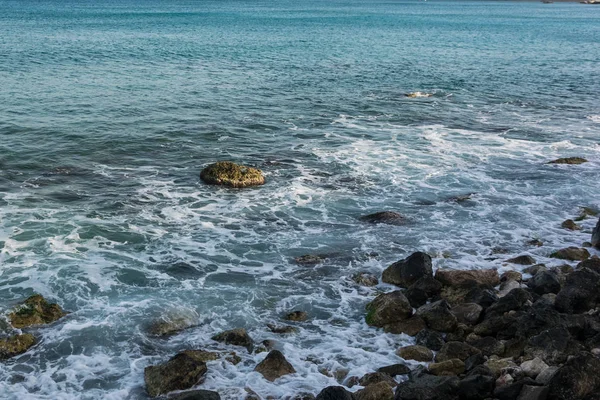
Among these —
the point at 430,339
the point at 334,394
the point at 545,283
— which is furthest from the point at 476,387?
the point at 545,283

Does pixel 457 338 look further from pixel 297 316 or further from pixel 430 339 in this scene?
pixel 297 316

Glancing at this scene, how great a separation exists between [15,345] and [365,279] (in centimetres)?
901

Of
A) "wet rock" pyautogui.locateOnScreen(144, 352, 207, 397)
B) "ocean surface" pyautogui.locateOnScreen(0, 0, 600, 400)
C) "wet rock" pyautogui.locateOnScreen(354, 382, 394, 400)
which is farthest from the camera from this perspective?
"ocean surface" pyautogui.locateOnScreen(0, 0, 600, 400)

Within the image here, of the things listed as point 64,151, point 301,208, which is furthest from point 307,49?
point 301,208

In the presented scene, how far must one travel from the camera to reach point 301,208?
2336 cm

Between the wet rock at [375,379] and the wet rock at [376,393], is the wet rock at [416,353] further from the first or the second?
the wet rock at [376,393]

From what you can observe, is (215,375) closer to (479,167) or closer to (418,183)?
(418,183)

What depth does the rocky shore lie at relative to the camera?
11.7 m

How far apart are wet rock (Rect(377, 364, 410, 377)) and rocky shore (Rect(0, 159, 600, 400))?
21 mm

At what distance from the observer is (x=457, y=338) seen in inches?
574

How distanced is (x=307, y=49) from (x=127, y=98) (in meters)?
33.9

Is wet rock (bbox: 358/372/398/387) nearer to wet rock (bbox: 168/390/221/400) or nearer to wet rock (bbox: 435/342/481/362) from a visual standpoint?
wet rock (bbox: 435/342/481/362)

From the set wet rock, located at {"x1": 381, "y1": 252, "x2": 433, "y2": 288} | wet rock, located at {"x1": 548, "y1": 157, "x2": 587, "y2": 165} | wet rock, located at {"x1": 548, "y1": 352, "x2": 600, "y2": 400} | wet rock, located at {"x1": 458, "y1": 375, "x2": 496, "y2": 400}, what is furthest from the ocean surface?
wet rock, located at {"x1": 548, "y1": 352, "x2": 600, "y2": 400}

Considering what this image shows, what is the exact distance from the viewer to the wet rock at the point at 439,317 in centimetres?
1490
